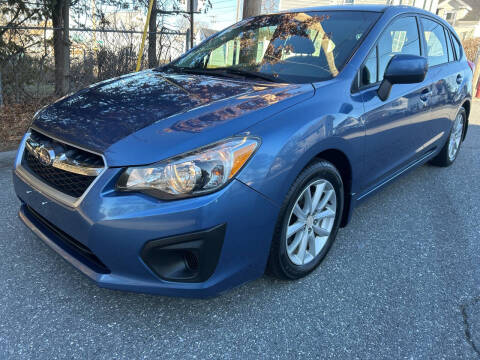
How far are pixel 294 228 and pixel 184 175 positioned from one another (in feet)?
2.61

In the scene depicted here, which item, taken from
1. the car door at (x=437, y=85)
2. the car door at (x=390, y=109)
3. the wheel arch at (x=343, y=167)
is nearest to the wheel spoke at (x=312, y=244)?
the wheel arch at (x=343, y=167)

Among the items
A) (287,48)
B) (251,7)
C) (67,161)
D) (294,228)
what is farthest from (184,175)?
(251,7)

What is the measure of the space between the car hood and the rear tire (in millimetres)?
2836

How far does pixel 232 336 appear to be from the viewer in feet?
6.23

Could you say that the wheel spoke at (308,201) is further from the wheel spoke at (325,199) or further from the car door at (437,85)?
the car door at (437,85)

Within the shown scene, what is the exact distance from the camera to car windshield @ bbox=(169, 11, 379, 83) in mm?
2564

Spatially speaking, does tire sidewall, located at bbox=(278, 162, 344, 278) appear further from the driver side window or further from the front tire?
the driver side window

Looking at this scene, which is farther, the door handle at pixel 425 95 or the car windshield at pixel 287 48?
the door handle at pixel 425 95

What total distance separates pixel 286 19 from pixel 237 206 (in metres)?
2.07

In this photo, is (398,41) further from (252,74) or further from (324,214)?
(324,214)

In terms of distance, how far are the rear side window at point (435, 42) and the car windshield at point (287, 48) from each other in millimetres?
965

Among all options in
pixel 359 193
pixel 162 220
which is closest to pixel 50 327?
pixel 162 220

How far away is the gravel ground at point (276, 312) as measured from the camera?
183 cm

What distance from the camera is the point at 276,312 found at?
6.79 feet
